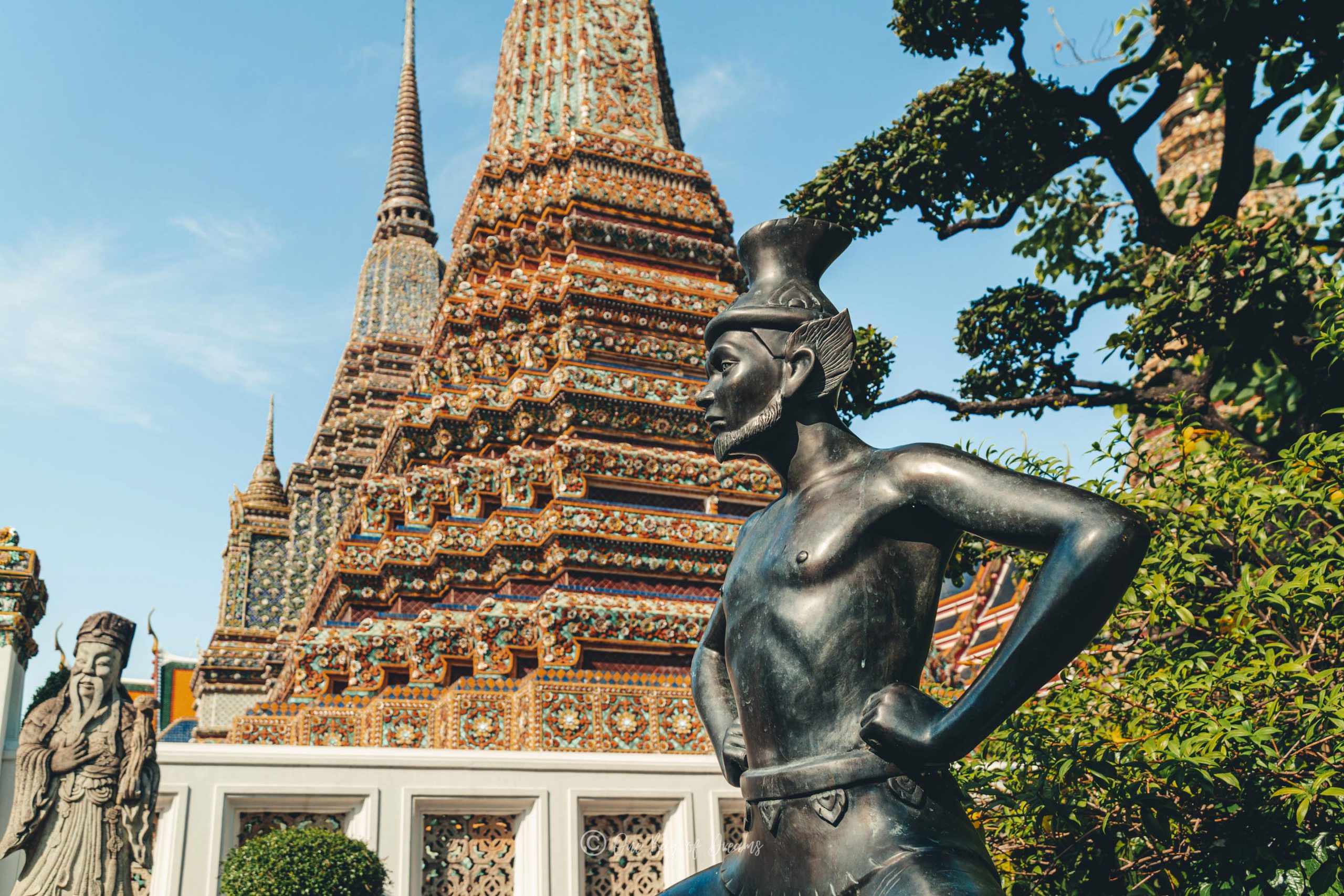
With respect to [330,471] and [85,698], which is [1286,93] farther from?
[330,471]

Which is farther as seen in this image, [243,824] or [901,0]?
[901,0]

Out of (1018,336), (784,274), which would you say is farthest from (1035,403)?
(784,274)

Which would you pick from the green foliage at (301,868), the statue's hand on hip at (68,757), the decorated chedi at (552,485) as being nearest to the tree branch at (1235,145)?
the decorated chedi at (552,485)

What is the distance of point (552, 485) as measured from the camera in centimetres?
1138

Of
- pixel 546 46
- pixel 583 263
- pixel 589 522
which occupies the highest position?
pixel 546 46

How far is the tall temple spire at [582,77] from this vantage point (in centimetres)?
1515

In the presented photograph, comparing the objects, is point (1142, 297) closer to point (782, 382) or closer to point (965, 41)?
point (965, 41)

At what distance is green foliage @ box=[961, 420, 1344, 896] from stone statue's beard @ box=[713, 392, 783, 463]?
2003 mm

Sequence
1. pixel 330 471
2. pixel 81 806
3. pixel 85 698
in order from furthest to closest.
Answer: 1. pixel 330 471
2. pixel 85 698
3. pixel 81 806

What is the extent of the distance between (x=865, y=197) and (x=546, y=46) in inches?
328

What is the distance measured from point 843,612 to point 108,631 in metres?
4.57

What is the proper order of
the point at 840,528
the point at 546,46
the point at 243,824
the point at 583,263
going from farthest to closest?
the point at 546,46
the point at 583,263
the point at 243,824
the point at 840,528

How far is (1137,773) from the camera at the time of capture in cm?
480

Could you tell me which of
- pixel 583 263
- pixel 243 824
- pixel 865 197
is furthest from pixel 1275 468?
pixel 583 263
